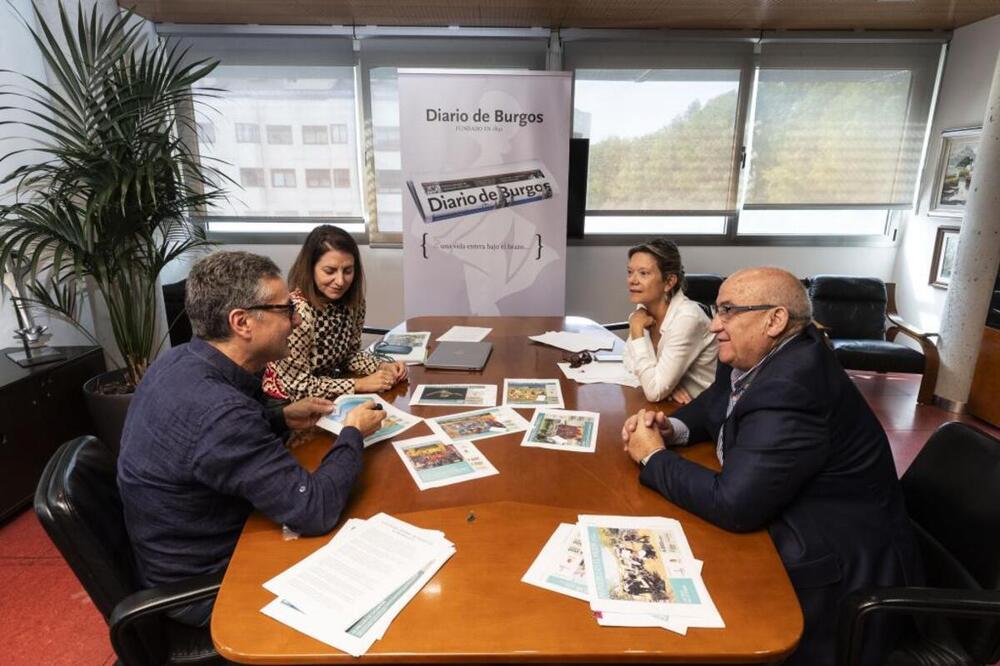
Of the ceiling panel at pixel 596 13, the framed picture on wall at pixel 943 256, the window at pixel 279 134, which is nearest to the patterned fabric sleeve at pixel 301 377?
the ceiling panel at pixel 596 13

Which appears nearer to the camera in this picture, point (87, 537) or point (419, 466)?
point (87, 537)

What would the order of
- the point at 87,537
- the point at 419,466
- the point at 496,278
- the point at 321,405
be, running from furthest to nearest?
the point at 496,278 < the point at 321,405 < the point at 419,466 < the point at 87,537

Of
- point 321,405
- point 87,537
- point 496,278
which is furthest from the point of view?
point 496,278

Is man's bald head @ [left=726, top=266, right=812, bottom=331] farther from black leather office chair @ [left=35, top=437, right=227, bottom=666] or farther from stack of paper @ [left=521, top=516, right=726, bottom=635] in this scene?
black leather office chair @ [left=35, top=437, right=227, bottom=666]

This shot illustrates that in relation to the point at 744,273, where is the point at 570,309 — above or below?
below

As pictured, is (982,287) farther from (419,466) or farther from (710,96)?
(419,466)

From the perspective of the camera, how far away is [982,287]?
11.9 ft

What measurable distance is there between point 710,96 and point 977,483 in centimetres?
396

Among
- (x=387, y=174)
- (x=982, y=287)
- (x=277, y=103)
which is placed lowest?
(x=982, y=287)

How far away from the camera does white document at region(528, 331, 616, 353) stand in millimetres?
2531

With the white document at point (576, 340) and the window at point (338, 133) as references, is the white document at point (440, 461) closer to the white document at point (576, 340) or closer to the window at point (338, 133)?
the white document at point (576, 340)

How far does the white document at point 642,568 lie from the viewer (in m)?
0.97

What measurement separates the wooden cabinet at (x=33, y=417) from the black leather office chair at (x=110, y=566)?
1.69 m

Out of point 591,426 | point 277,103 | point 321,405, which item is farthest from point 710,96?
point 321,405
